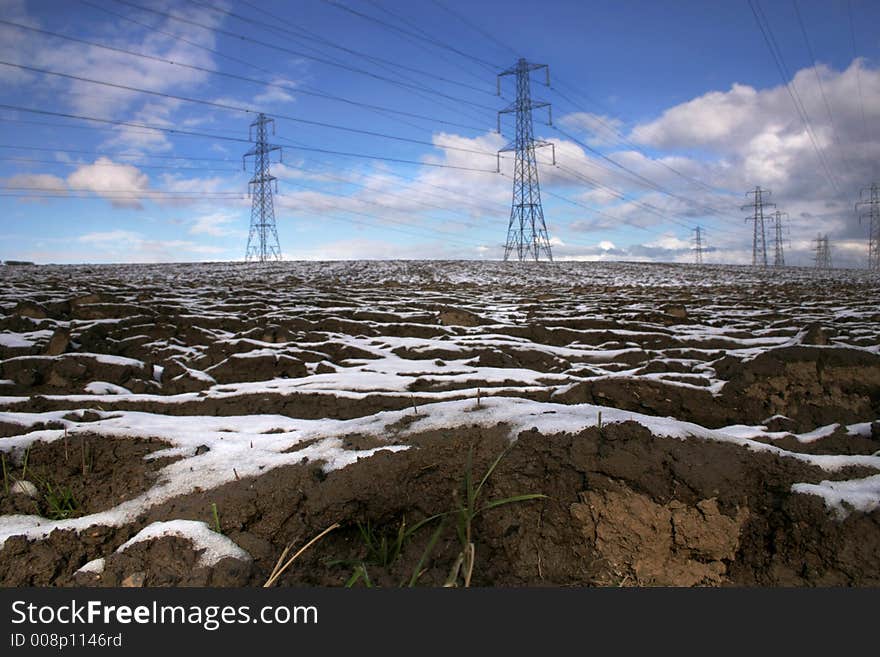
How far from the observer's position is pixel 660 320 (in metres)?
6.35

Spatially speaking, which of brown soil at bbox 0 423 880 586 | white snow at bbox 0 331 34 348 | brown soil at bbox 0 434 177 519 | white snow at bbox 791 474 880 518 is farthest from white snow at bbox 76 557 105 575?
white snow at bbox 0 331 34 348

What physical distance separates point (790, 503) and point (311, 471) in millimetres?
1540

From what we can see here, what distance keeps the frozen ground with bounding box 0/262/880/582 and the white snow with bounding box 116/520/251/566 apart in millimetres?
16

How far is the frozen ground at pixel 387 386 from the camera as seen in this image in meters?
1.92

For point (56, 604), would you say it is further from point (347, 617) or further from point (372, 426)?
point (372, 426)

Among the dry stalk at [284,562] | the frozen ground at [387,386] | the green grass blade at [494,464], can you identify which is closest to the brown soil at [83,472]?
the frozen ground at [387,386]

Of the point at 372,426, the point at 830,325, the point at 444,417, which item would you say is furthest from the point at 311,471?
the point at 830,325

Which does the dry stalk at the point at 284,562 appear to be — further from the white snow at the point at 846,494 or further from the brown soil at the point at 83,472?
the white snow at the point at 846,494

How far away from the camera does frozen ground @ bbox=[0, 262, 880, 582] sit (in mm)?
1923

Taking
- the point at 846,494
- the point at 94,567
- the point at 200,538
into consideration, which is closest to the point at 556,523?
the point at 846,494

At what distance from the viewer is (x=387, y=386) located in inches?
137

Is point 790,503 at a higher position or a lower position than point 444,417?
lower

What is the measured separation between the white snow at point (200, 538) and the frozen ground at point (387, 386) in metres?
0.02

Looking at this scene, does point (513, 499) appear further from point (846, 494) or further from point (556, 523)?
point (846, 494)
